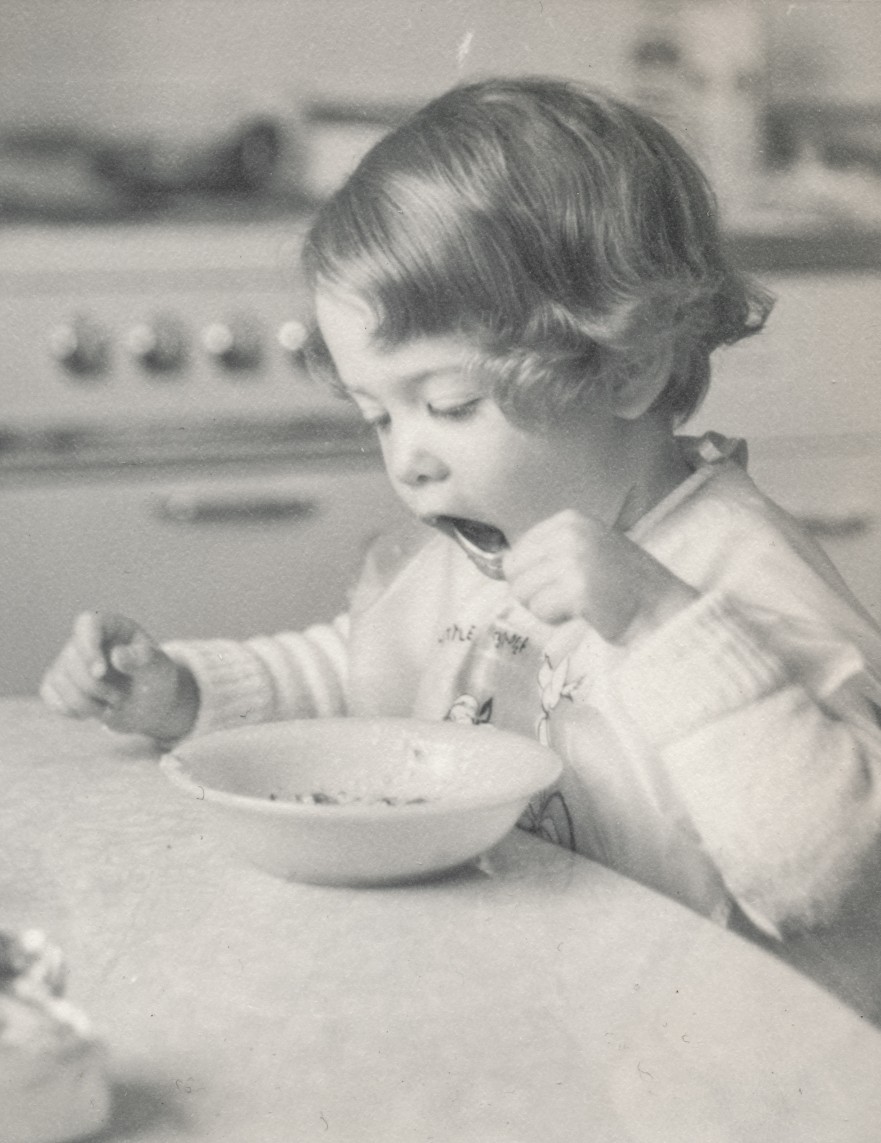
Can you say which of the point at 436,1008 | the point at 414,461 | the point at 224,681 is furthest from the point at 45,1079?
the point at 224,681

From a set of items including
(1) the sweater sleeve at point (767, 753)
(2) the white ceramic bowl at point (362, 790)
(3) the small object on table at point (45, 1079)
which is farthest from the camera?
(1) the sweater sleeve at point (767, 753)

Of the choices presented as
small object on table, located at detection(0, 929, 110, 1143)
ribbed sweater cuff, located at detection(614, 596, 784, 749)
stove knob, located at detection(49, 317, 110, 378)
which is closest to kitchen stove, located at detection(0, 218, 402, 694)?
stove knob, located at detection(49, 317, 110, 378)

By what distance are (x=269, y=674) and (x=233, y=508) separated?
0.41 feet

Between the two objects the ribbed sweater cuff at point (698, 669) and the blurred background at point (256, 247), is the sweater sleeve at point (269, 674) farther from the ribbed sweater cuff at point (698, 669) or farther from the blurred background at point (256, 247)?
the ribbed sweater cuff at point (698, 669)

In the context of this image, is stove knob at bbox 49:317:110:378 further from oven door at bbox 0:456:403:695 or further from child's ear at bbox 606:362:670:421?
child's ear at bbox 606:362:670:421

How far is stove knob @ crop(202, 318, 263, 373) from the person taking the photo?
68 cm

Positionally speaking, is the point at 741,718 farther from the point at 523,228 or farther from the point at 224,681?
the point at 224,681

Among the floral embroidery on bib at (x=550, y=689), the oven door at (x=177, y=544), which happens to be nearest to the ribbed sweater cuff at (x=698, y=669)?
the floral embroidery on bib at (x=550, y=689)

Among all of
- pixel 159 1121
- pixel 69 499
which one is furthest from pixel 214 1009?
pixel 69 499

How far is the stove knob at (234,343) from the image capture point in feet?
2.23

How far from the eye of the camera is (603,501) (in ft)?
2.18

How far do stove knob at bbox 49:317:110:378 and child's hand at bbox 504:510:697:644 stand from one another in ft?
0.82

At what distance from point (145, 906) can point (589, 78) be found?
1.37ft

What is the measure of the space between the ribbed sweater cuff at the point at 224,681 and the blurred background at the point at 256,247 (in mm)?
26
